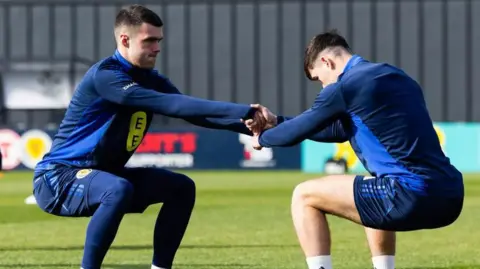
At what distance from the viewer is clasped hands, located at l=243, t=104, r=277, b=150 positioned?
8414 millimetres

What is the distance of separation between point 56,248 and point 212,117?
4833 millimetres

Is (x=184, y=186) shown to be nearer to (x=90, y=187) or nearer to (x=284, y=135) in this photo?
(x=90, y=187)

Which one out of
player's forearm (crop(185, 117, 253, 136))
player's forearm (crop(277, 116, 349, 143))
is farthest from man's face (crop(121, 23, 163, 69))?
player's forearm (crop(277, 116, 349, 143))

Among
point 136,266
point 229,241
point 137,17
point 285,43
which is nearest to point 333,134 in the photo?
point 137,17

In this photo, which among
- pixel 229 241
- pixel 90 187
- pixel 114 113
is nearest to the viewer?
pixel 90 187

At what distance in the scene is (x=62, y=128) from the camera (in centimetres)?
862

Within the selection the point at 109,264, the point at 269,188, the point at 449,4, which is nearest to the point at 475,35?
the point at 449,4

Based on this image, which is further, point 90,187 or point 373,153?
point 90,187

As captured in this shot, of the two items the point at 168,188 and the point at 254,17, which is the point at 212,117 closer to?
the point at 168,188

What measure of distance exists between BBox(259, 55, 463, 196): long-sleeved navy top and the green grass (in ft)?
10.2

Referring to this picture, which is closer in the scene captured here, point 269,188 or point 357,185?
point 357,185

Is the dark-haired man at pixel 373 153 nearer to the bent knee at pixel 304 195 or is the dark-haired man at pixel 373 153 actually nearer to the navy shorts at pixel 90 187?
the bent knee at pixel 304 195

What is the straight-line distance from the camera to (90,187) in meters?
8.29

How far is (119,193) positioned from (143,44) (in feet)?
3.21
